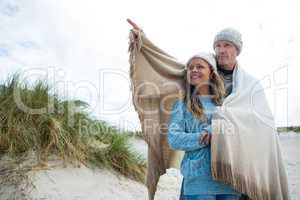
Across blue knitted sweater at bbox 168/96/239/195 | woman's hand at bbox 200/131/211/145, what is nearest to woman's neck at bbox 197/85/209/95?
blue knitted sweater at bbox 168/96/239/195

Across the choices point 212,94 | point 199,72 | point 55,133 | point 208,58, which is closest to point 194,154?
point 212,94

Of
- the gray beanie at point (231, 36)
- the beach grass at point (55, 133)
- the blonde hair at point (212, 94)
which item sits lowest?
the beach grass at point (55, 133)

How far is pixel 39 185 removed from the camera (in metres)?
5.05

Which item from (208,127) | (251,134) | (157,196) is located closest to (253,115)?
(251,134)

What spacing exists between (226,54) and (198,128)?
2.16 feet

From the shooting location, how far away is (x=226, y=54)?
10.1 feet

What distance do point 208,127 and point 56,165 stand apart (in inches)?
127

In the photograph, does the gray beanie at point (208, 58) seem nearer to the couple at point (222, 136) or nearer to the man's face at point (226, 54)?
the couple at point (222, 136)

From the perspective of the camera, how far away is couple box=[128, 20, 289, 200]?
8.80ft

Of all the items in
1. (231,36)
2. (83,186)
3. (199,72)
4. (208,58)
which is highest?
(231,36)

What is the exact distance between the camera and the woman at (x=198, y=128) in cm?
270

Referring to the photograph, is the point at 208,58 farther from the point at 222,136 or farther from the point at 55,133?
the point at 55,133

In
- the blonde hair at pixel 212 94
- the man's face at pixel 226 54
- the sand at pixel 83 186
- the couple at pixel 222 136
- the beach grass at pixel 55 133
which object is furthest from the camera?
the beach grass at pixel 55 133

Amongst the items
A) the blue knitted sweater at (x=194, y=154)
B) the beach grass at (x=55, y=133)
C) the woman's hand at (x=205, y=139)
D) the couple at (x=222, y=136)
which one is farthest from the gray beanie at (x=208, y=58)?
the beach grass at (x=55, y=133)
